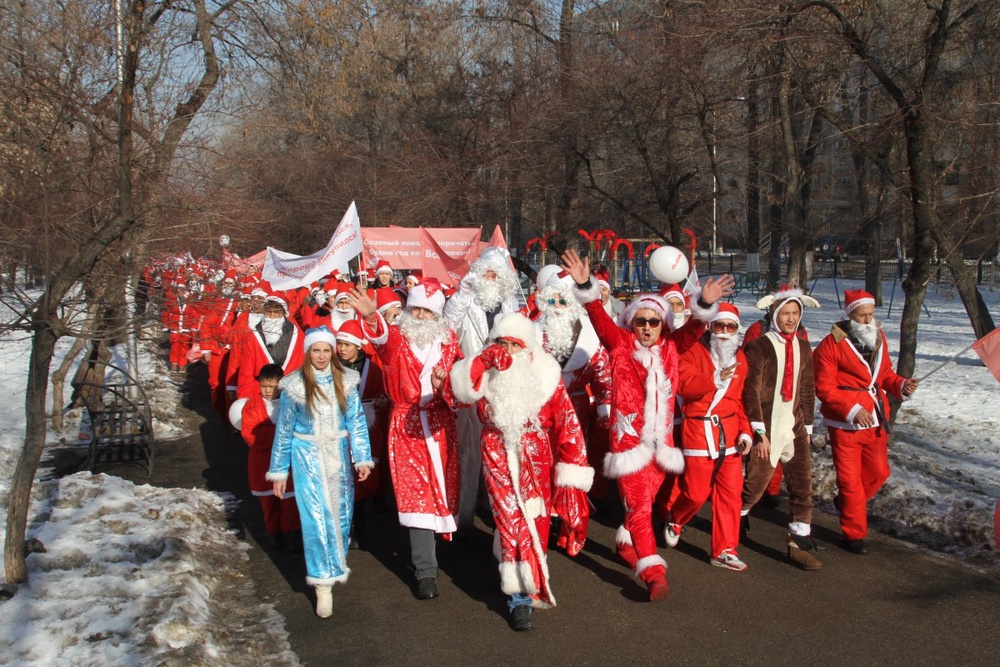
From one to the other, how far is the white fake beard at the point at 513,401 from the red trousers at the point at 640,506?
0.86m

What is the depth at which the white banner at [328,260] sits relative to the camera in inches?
394

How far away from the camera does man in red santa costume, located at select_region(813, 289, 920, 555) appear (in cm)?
602

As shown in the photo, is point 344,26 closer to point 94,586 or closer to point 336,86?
point 336,86

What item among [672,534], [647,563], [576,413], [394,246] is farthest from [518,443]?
[394,246]

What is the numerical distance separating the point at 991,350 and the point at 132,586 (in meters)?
5.39

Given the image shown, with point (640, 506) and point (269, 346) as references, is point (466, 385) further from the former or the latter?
point (269, 346)

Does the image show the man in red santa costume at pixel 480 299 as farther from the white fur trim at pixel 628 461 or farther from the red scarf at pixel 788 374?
the red scarf at pixel 788 374

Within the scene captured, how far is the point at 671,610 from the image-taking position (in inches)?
201

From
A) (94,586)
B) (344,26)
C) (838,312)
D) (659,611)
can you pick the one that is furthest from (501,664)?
(838,312)

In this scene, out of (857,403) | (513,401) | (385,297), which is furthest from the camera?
(385,297)

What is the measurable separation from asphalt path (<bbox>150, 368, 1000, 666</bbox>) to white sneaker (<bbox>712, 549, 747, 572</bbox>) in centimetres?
7

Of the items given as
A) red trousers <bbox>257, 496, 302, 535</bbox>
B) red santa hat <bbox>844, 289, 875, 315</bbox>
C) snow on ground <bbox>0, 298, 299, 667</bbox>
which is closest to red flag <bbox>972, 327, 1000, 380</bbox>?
red santa hat <bbox>844, 289, 875, 315</bbox>

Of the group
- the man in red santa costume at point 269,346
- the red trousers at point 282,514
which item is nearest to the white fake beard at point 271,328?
the man in red santa costume at point 269,346

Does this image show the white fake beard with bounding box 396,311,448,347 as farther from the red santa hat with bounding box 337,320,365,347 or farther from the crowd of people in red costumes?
the red santa hat with bounding box 337,320,365,347
